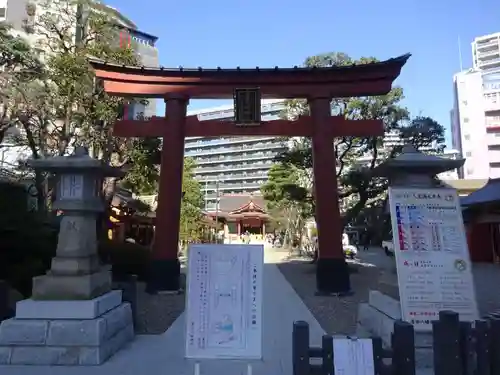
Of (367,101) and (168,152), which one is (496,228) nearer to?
(367,101)

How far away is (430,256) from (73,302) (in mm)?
4415

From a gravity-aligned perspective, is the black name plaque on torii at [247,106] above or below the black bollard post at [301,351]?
above

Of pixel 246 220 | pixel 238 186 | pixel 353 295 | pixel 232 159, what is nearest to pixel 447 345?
pixel 353 295

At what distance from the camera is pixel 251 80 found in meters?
11.1

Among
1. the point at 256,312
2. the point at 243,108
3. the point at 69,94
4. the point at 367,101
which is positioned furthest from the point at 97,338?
the point at 367,101

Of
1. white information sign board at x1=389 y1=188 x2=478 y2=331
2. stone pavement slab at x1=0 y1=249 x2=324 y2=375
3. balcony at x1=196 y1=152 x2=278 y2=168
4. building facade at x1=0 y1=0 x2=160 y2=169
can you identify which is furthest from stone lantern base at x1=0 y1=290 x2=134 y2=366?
balcony at x1=196 y1=152 x2=278 y2=168

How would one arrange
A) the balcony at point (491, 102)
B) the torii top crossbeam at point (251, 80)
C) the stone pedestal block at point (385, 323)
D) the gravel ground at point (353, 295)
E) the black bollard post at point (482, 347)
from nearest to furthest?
the black bollard post at point (482, 347)
the stone pedestal block at point (385, 323)
the gravel ground at point (353, 295)
the torii top crossbeam at point (251, 80)
the balcony at point (491, 102)

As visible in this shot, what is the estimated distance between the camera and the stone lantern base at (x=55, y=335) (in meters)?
4.74

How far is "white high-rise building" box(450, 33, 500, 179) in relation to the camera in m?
51.1

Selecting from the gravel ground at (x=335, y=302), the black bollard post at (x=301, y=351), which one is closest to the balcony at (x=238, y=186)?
the gravel ground at (x=335, y=302)

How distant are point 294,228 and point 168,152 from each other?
2067 centimetres

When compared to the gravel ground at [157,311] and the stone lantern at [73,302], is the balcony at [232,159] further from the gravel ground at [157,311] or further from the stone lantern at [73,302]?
the stone lantern at [73,302]

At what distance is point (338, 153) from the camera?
16266 mm

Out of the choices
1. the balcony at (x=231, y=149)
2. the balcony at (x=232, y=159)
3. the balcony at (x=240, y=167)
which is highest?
the balcony at (x=231, y=149)
